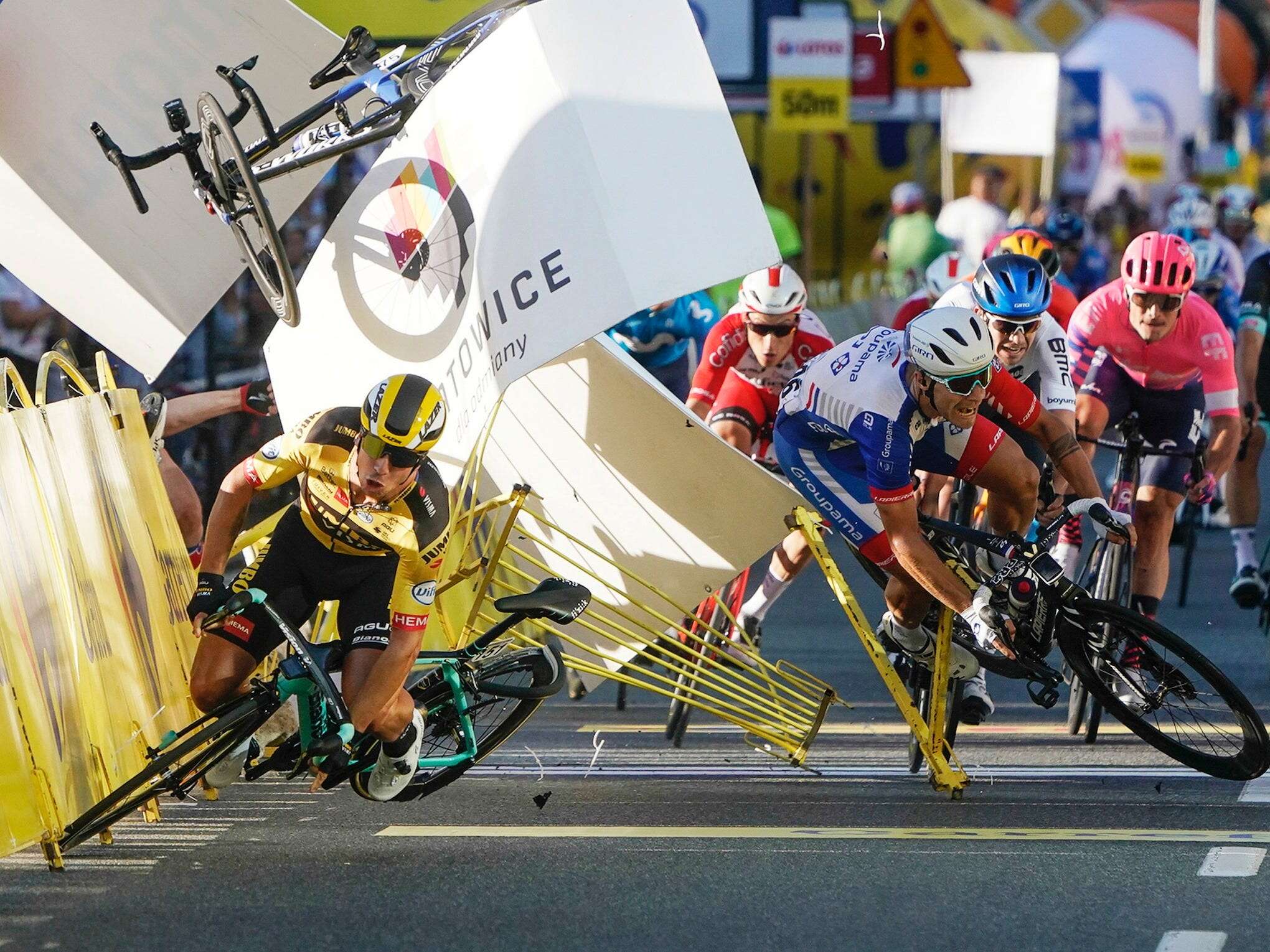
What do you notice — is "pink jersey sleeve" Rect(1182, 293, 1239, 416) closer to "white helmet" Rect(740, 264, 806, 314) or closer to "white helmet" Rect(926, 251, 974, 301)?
"white helmet" Rect(740, 264, 806, 314)

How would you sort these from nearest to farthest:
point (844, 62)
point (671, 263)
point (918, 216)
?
point (671, 263), point (844, 62), point (918, 216)

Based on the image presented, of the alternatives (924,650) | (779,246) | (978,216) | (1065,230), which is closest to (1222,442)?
(924,650)

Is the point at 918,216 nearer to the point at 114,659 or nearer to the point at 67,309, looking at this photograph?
the point at 67,309

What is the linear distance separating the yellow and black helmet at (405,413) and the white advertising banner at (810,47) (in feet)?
31.3

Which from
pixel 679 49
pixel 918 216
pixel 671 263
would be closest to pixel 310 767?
pixel 671 263

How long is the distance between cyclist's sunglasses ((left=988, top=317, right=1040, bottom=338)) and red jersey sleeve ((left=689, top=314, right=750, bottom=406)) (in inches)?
54.5

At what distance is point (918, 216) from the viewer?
18.2m

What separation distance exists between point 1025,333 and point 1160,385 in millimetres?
899

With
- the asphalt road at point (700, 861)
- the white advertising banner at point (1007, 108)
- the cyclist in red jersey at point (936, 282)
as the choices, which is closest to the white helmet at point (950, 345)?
the asphalt road at point (700, 861)

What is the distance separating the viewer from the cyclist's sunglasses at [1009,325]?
24.8ft

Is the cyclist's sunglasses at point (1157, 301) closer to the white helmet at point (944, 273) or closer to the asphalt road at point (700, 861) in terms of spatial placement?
the asphalt road at point (700, 861)

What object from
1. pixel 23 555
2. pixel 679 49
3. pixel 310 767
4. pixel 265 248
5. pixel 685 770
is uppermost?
pixel 679 49

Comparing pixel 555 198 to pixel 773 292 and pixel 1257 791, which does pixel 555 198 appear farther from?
pixel 1257 791

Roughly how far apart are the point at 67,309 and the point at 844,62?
26.6 ft
